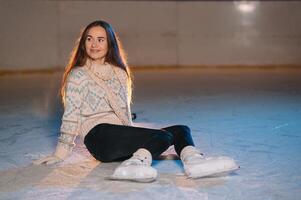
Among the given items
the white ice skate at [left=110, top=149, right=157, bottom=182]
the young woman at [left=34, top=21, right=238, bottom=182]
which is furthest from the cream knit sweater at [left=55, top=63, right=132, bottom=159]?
the white ice skate at [left=110, top=149, right=157, bottom=182]

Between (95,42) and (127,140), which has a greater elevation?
(95,42)

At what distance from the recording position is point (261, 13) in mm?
8203

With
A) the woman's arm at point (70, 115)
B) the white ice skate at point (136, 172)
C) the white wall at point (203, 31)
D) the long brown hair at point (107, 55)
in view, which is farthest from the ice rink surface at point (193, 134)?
the white wall at point (203, 31)

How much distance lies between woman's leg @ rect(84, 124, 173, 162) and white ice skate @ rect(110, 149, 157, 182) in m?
0.14

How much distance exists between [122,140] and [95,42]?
0.49m

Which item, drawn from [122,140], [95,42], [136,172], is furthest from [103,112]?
[136,172]

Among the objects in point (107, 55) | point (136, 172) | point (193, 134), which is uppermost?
point (107, 55)

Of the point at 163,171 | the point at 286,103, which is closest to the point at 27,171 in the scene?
the point at 163,171

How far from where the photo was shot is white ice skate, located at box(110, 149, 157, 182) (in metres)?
2.16

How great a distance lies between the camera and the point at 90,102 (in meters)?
2.50

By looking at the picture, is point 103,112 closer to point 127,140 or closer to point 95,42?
point 127,140

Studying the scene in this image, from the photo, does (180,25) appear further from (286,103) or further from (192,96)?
(286,103)

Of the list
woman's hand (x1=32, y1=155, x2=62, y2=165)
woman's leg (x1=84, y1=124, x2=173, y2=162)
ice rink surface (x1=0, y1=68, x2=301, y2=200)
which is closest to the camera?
ice rink surface (x1=0, y1=68, x2=301, y2=200)

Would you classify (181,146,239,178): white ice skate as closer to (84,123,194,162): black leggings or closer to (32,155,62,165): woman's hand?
(84,123,194,162): black leggings
